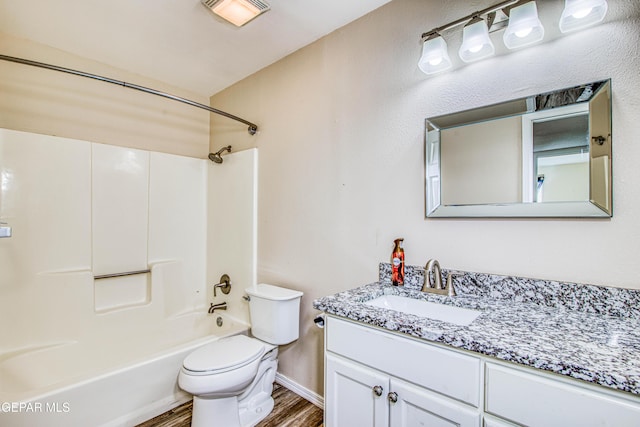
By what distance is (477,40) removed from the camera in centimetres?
127

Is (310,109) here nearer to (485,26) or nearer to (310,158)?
(310,158)

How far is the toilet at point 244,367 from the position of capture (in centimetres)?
155

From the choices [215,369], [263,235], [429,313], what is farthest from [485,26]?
[215,369]

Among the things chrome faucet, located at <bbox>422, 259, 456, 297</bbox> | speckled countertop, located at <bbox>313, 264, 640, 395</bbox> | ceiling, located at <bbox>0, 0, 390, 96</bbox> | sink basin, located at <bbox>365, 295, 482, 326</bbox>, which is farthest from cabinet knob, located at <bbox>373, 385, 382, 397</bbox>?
ceiling, located at <bbox>0, 0, 390, 96</bbox>

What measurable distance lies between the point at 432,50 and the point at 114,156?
2248 mm

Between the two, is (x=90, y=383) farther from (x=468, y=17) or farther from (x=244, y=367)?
(x=468, y=17)

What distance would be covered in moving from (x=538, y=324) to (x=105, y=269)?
8.47ft

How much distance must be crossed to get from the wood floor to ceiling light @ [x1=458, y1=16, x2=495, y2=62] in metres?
2.08

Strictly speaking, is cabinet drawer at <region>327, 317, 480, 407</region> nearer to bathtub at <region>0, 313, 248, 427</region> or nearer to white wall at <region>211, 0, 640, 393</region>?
white wall at <region>211, 0, 640, 393</region>

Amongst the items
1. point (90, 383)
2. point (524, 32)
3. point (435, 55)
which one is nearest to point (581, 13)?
point (524, 32)

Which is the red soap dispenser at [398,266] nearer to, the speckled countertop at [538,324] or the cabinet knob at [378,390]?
the speckled countertop at [538,324]

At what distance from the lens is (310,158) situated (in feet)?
6.64

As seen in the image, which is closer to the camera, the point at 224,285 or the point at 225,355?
the point at 225,355

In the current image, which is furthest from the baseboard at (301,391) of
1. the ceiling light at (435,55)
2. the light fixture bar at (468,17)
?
the light fixture bar at (468,17)
